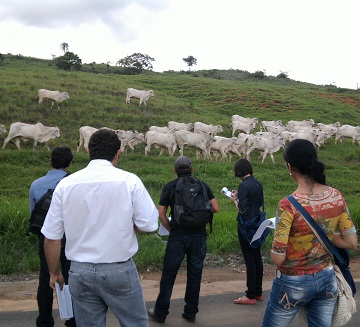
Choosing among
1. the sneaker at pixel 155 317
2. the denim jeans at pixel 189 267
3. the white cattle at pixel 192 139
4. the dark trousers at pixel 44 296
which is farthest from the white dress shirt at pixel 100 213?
the white cattle at pixel 192 139

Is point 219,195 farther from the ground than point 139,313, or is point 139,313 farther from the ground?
point 139,313

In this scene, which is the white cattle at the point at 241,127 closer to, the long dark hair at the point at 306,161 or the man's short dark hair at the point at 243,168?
the man's short dark hair at the point at 243,168

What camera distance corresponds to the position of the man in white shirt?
313cm

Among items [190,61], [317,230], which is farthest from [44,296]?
[190,61]

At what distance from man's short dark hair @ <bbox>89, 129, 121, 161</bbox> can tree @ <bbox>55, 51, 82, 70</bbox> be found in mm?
45140

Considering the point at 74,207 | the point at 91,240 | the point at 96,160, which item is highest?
the point at 96,160

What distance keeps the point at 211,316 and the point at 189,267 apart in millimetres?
680

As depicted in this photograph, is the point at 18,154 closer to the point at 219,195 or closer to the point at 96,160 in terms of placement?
the point at 219,195

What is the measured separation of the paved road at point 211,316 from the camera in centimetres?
506

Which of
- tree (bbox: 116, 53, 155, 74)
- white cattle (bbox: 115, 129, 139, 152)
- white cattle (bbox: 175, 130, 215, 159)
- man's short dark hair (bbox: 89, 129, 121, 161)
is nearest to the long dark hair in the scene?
man's short dark hair (bbox: 89, 129, 121, 161)

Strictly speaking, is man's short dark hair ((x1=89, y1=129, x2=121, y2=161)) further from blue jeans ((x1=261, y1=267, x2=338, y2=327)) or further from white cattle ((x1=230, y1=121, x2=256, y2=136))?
white cattle ((x1=230, y1=121, x2=256, y2=136))

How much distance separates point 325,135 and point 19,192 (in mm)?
16794

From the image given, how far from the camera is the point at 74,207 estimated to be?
318 cm

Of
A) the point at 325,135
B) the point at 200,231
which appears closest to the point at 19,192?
the point at 200,231
